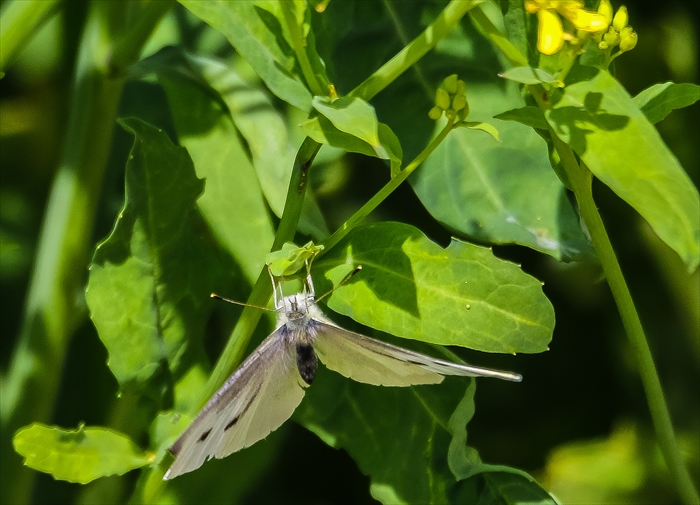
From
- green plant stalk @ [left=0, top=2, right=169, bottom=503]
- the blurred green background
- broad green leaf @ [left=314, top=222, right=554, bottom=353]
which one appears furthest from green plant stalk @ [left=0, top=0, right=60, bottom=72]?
broad green leaf @ [left=314, top=222, right=554, bottom=353]

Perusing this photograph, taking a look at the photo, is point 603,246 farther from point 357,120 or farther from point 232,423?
point 232,423

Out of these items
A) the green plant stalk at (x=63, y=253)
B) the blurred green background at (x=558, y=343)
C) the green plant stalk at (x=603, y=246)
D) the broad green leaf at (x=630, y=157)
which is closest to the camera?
the broad green leaf at (x=630, y=157)

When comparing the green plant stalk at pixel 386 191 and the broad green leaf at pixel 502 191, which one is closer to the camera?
the green plant stalk at pixel 386 191

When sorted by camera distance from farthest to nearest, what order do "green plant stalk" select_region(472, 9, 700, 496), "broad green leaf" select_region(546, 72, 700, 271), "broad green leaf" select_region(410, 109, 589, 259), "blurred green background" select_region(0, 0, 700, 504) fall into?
"blurred green background" select_region(0, 0, 700, 504) → "broad green leaf" select_region(410, 109, 589, 259) → "green plant stalk" select_region(472, 9, 700, 496) → "broad green leaf" select_region(546, 72, 700, 271)

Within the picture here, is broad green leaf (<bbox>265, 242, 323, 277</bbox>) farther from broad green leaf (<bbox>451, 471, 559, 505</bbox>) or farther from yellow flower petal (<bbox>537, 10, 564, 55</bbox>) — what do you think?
broad green leaf (<bbox>451, 471, 559, 505</bbox>)

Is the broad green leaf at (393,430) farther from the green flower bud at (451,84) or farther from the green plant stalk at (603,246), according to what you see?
the green flower bud at (451,84)

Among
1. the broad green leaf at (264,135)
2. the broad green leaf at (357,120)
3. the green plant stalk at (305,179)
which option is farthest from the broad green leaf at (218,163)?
the broad green leaf at (357,120)

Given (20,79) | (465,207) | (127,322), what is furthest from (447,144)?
(20,79)
